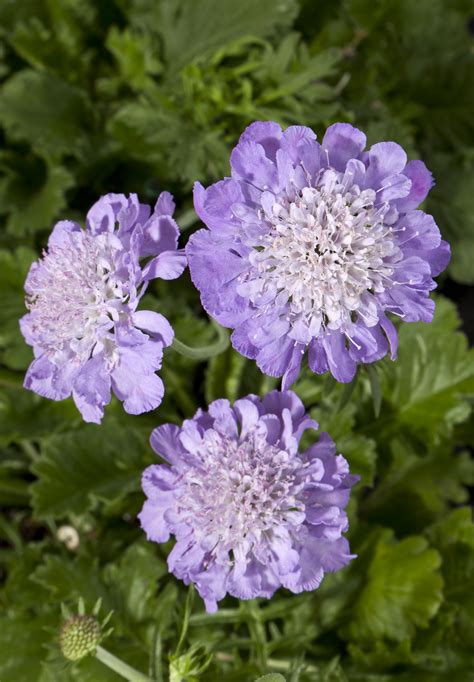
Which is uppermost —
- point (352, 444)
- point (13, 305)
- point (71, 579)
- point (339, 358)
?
point (339, 358)

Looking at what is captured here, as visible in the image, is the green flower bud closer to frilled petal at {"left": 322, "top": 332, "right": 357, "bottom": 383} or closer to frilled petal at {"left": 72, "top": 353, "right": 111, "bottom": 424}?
frilled petal at {"left": 72, "top": 353, "right": 111, "bottom": 424}

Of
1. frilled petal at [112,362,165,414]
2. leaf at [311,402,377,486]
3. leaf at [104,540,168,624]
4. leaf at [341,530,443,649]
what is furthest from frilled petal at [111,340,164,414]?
leaf at [341,530,443,649]

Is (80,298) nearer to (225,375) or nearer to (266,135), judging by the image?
(266,135)

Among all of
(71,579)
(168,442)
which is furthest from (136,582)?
(168,442)

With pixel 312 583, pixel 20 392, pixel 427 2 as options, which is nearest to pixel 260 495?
pixel 312 583

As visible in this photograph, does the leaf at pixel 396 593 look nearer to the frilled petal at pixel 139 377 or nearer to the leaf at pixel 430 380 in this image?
the leaf at pixel 430 380

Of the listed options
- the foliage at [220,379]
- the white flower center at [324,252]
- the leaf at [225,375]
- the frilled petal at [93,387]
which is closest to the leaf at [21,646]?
the foliage at [220,379]
